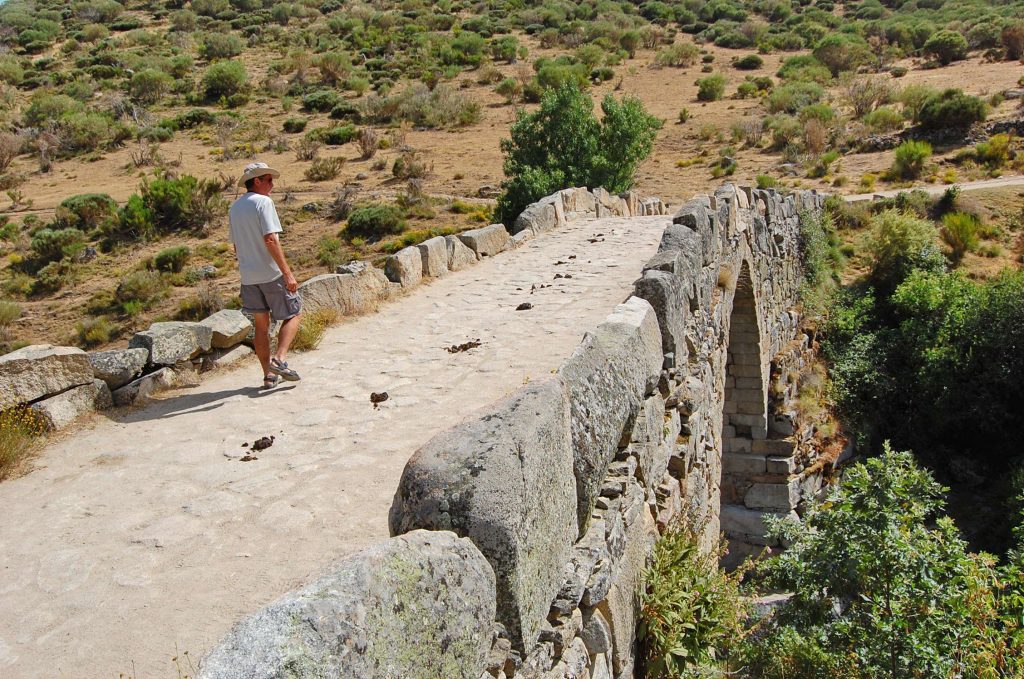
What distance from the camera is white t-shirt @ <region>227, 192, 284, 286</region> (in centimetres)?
552

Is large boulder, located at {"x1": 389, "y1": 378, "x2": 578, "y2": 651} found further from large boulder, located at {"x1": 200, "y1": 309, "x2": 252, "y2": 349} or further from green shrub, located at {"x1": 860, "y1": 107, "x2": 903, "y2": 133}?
green shrub, located at {"x1": 860, "y1": 107, "x2": 903, "y2": 133}

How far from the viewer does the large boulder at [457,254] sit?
32.0 ft

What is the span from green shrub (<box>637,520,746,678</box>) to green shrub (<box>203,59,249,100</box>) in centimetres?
3769

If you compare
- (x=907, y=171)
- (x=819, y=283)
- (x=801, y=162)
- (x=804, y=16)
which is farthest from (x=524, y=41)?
(x=819, y=283)

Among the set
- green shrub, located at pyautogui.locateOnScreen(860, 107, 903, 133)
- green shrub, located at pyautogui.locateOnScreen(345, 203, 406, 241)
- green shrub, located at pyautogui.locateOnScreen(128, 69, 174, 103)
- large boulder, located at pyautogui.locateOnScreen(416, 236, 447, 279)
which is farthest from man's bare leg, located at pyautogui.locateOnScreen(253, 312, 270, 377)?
green shrub, located at pyautogui.locateOnScreen(128, 69, 174, 103)

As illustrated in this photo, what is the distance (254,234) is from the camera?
5.57 m

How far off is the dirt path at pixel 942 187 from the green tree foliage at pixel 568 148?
7.02 m

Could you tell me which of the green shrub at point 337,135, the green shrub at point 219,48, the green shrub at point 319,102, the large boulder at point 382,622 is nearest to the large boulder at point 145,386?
the large boulder at point 382,622

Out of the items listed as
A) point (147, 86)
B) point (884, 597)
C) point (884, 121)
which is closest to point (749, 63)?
point (884, 121)

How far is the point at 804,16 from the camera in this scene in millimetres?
47781

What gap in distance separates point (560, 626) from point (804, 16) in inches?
2113

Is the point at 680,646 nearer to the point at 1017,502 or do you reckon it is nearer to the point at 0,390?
the point at 0,390

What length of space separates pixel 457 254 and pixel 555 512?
736 cm

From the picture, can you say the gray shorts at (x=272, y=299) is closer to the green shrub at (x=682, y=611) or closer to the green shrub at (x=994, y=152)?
the green shrub at (x=682, y=611)
